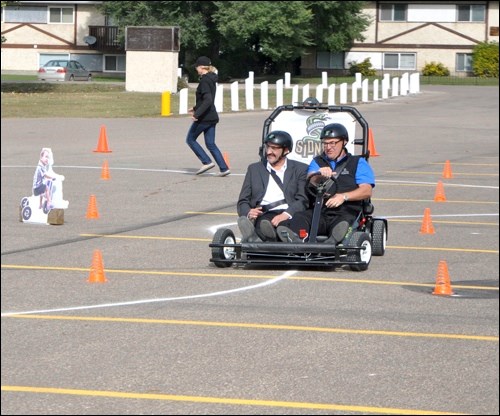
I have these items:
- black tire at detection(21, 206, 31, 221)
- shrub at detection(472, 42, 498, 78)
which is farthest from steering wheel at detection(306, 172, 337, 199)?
black tire at detection(21, 206, 31, 221)

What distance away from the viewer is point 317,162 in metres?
7.61

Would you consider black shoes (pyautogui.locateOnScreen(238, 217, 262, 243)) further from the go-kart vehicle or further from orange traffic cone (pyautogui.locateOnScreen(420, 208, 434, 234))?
orange traffic cone (pyautogui.locateOnScreen(420, 208, 434, 234))

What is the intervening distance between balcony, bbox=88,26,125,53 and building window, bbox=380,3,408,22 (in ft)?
7.35

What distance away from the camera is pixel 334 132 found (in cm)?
743

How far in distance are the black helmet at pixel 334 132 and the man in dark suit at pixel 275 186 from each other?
18 centimetres

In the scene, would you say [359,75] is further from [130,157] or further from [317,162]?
[130,157]

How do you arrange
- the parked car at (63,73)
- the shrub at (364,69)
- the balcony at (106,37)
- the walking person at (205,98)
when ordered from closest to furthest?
the walking person at (205,98) < the balcony at (106,37) < the shrub at (364,69) < the parked car at (63,73)

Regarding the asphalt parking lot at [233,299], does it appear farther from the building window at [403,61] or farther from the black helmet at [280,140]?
the black helmet at [280,140]

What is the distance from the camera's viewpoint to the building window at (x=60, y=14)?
10920 mm

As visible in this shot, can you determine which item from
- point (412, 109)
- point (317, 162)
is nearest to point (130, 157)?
point (412, 109)

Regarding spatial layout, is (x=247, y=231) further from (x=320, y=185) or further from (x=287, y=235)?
(x=320, y=185)

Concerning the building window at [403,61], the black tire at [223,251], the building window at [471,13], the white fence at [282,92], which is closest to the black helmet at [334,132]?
the white fence at [282,92]

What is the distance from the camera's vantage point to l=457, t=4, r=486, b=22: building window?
1106 centimetres

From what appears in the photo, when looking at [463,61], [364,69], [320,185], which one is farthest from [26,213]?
[320,185]
